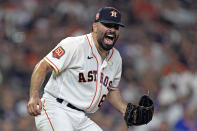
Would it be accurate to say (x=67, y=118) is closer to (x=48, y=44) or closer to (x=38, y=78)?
(x=38, y=78)

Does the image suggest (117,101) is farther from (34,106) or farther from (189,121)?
(189,121)

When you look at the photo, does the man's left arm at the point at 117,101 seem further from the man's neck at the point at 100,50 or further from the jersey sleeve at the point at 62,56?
the jersey sleeve at the point at 62,56

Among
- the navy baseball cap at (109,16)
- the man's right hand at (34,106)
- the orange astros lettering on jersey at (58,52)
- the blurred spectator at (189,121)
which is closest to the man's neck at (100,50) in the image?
the navy baseball cap at (109,16)

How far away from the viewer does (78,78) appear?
450 cm

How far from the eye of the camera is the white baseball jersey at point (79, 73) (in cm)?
439

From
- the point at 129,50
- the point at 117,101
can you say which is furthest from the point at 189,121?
the point at 117,101

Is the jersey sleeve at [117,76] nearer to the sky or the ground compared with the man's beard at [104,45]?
Result: nearer to the ground

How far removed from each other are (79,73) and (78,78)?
5 cm

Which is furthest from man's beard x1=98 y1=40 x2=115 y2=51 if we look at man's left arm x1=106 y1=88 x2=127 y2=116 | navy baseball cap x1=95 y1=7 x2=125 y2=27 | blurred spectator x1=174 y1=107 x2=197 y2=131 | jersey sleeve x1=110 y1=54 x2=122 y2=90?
blurred spectator x1=174 y1=107 x2=197 y2=131

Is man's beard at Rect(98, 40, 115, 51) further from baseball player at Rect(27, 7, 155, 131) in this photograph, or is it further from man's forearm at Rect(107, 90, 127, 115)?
man's forearm at Rect(107, 90, 127, 115)

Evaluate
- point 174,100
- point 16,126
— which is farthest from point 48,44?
point 174,100

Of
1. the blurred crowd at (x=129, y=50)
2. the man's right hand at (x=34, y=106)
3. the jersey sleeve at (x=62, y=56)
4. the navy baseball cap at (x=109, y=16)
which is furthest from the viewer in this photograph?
the blurred crowd at (x=129, y=50)

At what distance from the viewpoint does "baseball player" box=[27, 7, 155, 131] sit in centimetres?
436

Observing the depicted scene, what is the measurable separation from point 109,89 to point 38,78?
0.92 m
